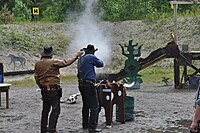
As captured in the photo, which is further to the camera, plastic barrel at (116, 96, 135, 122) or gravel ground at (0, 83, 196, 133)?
plastic barrel at (116, 96, 135, 122)

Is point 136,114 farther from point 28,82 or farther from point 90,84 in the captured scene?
point 28,82

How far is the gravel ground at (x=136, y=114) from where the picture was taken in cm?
817

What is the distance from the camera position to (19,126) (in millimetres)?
8531

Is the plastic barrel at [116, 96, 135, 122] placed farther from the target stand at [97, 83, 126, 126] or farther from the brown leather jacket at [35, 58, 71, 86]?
the brown leather jacket at [35, 58, 71, 86]

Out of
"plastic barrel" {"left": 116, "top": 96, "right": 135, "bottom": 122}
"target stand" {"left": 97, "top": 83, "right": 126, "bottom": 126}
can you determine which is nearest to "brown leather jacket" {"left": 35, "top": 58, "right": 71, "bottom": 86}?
"target stand" {"left": 97, "top": 83, "right": 126, "bottom": 126}

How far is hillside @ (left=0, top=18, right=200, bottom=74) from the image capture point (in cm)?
2225

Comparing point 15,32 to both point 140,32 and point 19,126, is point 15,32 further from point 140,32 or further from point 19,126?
point 19,126

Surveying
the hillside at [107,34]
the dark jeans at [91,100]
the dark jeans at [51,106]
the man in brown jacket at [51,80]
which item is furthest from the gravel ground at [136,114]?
the hillside at [107,34]

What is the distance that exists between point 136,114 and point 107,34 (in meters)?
15.7

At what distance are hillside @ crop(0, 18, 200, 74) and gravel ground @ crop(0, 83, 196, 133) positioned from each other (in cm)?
818

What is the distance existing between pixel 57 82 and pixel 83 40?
58.6 feet

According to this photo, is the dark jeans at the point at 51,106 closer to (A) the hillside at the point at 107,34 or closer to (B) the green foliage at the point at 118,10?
(A) the hillside at the point at 107,34

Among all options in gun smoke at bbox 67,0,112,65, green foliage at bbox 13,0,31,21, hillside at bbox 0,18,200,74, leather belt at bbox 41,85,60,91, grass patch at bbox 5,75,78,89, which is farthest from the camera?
green foliage at bbox 13,0,31,21

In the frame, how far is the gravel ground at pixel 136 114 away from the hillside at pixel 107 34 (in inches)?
322
